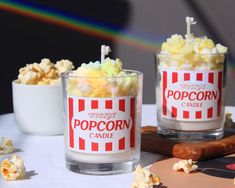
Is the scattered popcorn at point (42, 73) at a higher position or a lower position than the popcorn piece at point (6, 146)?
higher

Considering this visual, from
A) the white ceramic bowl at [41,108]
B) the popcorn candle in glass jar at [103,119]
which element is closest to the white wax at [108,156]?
the popcorn candle in glass jar at [103,119]

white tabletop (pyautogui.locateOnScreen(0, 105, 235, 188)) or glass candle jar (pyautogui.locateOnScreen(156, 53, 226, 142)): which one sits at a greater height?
glass candle jar (pyautogui.locateOnScreen(156, 53, 226, 142))

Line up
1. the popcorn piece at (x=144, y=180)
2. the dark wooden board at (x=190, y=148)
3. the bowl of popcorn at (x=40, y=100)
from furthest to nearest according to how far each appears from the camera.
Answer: the bowl of popcorn at (x=40, y=100), the dark wooden board at (x=190, y=148), the popcorn piece at (x=144, y=180)

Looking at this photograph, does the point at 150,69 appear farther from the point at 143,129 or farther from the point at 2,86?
the point at 143,129

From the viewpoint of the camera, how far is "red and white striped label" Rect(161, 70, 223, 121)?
3.39ft

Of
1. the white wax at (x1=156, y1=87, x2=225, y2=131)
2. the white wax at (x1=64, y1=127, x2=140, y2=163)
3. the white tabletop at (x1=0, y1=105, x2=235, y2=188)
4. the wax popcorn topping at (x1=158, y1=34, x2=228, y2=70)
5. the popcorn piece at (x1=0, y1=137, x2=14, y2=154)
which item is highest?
the wax popcorn topping at (x1=158, y1=34, x2=228, y2=70)

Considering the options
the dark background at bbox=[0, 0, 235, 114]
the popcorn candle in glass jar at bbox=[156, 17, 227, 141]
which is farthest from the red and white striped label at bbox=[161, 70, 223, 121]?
the dark background at bbox=[0, 0, 235, 114]

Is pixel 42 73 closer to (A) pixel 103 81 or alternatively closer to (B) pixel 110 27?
(A) pixel 103 81

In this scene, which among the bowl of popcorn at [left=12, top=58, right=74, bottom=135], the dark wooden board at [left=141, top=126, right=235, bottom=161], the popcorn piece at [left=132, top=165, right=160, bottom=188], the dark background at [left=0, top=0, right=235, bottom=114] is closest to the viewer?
the popcorn piece at [left=132, top=165, right=160, bottom=188]

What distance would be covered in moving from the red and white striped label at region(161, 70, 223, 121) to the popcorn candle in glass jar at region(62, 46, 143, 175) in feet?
0.43

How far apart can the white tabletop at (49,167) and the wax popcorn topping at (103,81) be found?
124 mm

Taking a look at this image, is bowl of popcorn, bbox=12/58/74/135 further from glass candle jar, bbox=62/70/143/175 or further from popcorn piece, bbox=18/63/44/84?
glass candle jar, bbox=62/70/143/175

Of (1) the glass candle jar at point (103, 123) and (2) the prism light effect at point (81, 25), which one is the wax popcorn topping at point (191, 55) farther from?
(2) the prism light effect at point (81, 25)

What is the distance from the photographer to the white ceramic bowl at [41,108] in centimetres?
Result: 118
